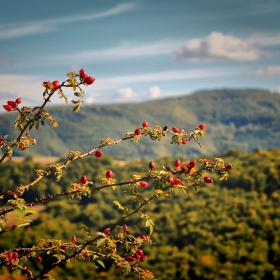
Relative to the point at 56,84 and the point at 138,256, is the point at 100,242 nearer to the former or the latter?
the point at 138,256

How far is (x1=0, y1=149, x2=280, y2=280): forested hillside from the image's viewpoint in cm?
4862

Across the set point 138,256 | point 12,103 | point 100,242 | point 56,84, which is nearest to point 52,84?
point 56,84

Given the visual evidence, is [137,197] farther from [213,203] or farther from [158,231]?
[213,203]

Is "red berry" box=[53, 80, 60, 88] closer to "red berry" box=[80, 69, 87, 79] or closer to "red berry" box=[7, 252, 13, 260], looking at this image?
"red berry" box=[80, 69, 87, 79]

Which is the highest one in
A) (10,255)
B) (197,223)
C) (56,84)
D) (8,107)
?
(56,84)

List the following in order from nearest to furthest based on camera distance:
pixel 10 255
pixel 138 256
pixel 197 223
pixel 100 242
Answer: pixel 100 242 → pixel 10 255 → pixel 138 256 → pixel 197 223

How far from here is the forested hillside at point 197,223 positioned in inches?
1914

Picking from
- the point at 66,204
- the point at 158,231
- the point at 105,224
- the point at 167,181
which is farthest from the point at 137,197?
the point at 66,204

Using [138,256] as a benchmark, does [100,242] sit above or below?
above

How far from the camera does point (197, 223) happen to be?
2977 inches

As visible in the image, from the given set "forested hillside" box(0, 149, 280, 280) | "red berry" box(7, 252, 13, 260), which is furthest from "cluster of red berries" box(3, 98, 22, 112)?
"forested hillside" box(0, 149, 280, 280)

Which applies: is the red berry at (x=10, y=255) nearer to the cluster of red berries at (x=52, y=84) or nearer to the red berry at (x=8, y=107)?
the red berry at (x=8, y=107)

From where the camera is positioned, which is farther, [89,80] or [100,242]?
[89,80]

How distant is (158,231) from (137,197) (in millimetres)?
76826
